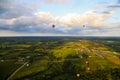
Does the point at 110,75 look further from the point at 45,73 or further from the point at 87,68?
the point at 45,73

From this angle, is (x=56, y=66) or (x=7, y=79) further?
(x=56, y=66)

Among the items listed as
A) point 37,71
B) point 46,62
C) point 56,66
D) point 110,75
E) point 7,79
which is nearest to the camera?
point 7,79

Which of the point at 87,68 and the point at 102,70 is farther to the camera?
the point at 87,68

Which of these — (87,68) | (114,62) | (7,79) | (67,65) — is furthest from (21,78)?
(114,62)

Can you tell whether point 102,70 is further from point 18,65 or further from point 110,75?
point 18,65

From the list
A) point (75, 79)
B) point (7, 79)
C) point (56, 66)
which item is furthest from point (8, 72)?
point (75, 79)

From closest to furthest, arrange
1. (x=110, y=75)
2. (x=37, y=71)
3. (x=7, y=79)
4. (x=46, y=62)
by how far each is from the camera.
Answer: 1. (x=7, y=79)
2. (x=110, y=75)
3. (x=37, y=71)
4. (x=46, y=62)

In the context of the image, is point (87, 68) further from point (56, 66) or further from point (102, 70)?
point (56, 66)

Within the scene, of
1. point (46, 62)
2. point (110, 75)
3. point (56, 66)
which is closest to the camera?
point (110, 75)
